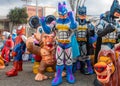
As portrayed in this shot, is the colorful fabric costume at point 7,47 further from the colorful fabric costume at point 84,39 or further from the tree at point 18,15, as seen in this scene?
the tree at point 18,15

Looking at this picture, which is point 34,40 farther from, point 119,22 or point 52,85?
point 119,22

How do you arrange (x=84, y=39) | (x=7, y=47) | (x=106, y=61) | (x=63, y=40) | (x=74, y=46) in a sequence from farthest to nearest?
(x=7, y=47)
(x=84, y=39)
(x=74, y=46)
(x=63, y=40)
(x=106, y=61)

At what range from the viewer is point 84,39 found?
5145mm

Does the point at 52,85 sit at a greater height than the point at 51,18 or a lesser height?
lesser

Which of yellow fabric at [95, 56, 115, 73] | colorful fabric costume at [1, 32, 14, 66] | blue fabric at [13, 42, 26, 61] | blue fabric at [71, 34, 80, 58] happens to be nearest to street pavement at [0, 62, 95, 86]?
blue fabric at [13, 42, 26, 61]

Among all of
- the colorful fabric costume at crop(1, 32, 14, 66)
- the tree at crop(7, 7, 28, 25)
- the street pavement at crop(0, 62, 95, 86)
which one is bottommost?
the street pavement at crop(0, 62, 95, 86)

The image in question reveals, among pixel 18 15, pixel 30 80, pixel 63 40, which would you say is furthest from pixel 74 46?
pixel 18 15

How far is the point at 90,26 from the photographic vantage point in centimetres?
529

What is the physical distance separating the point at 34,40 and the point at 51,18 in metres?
0.61

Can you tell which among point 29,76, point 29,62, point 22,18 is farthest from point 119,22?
point 22,18

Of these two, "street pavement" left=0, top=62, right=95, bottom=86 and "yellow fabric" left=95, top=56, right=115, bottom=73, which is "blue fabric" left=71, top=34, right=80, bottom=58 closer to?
"street pavement" left=0, top=62, right=95, bottom=86

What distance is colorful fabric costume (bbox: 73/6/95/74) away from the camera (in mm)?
5109

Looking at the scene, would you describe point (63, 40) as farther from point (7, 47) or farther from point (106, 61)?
point (7, 47)

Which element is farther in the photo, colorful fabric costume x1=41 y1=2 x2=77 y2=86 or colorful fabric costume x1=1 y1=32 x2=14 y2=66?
colorful fabric costume x1=1 y1=32 x2=14 y2=66
